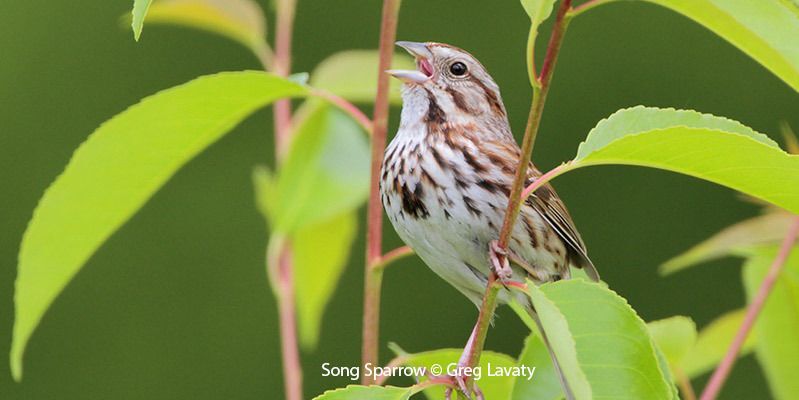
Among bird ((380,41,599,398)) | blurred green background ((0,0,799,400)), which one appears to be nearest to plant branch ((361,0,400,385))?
bird ((380,41,599,398))

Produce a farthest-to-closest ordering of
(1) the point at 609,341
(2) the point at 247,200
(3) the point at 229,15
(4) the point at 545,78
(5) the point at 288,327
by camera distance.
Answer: (2) the point at 247,200, (3) the point at 229,15, (5) the point at 288,327, (1) the point at 609,341, (4) the point at 545,78

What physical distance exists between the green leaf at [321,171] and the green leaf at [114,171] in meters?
0.29

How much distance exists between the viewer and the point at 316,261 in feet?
6.51

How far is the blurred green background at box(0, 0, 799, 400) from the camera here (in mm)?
5113

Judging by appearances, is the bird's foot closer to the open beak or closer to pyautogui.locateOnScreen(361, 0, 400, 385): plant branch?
pyautogui.locateOnScreen(361, 0, 400, 385): plant branch

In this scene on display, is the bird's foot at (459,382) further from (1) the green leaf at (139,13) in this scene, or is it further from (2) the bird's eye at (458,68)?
(2) the bird's eye at (458,68)

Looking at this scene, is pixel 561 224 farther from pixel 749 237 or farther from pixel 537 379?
pixel 537 379

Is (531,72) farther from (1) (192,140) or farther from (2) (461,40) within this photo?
(2) (461,40)

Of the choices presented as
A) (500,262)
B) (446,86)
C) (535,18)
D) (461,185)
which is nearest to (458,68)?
(446,86)

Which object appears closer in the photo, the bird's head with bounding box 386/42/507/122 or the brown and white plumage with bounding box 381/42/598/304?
the brown and white plumage with bounding box 381/42/598/304

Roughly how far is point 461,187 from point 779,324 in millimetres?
454

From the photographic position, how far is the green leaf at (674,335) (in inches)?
63.2

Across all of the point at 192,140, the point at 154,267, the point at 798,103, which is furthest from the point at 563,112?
the point at 192,140

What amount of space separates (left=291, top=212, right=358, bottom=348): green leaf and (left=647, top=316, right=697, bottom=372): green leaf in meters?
0.52
